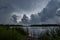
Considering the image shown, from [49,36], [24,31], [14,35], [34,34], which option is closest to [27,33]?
[24,31]

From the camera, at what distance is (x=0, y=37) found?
16453 millimetres

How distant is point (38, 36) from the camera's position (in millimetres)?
21422

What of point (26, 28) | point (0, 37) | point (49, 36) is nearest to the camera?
point (0, 37)

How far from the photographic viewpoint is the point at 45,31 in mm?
22094

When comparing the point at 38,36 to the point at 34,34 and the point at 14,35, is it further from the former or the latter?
the point at 14,35

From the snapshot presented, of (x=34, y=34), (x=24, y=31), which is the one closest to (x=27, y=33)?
(x=24, y=31)

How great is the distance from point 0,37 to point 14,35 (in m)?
1.14

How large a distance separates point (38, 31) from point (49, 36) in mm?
1262

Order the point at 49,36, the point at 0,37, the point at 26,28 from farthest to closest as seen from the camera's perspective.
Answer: the point at 26,28
the point at 49,36
the point at 0,37

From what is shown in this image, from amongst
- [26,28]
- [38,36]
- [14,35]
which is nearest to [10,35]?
[14,35]

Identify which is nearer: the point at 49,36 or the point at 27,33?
the point at 49,36

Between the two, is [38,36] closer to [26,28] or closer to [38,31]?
[38,31]

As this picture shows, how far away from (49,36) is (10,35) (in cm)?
569

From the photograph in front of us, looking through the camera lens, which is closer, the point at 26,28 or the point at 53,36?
the point at 53,36
